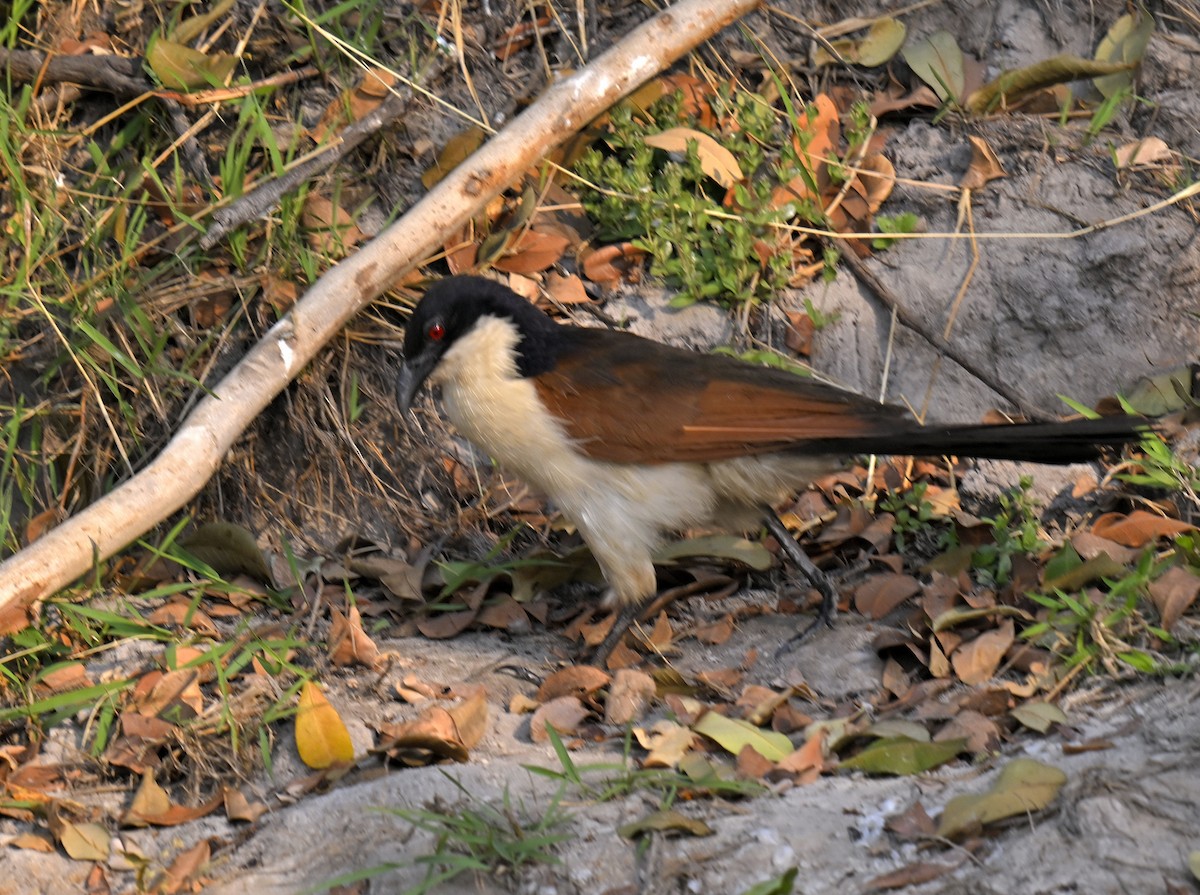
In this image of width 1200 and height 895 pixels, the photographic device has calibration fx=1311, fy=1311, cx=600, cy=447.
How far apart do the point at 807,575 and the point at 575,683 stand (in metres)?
0.75

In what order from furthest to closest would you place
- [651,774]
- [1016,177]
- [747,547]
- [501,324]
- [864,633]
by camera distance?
[1016,177], [747,547], [501,324], [864,633], [651,774]

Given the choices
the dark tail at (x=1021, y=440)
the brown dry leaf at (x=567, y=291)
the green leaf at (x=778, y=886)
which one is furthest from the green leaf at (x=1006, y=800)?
the brown dry leaf at (x=567, y=291)

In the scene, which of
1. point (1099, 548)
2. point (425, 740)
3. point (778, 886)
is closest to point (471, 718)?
point (425, 740)

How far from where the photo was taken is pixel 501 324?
374 centimetres

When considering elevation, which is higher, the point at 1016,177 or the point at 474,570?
the point at 1016,177

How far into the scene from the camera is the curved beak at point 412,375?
147 inches

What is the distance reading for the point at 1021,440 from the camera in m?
3.21

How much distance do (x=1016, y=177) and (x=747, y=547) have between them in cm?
172

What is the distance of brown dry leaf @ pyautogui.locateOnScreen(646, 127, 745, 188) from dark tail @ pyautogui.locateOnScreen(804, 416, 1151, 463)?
4.84 ft

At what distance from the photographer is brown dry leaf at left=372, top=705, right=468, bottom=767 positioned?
298 cm

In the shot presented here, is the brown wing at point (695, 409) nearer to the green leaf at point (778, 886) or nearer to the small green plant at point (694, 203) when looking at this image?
the small green plant at point (694, 203)

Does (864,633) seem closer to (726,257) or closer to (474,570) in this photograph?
(474,570)

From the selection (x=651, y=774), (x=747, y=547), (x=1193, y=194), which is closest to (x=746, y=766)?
(x=651, y=774)

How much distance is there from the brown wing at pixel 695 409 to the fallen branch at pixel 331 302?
814 mm
